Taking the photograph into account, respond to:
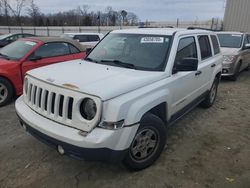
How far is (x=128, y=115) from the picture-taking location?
9.21 feet

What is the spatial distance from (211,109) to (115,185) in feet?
12.2

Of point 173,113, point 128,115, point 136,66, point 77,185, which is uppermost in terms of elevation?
point 136,66

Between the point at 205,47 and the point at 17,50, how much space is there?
15.4 feet

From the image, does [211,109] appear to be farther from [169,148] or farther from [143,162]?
[143,162]

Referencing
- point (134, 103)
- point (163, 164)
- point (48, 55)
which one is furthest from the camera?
point (48, 55)

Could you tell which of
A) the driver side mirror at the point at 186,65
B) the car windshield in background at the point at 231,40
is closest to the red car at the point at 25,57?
the driver side mirror at the point at 186,65

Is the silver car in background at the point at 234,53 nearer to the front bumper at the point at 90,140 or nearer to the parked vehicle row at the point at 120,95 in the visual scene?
the parked vehicle row at the point at 120,95

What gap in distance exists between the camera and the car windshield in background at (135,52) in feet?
12.2

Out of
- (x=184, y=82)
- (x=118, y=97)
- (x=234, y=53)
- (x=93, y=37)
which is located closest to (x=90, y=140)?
(x=118, y=97)

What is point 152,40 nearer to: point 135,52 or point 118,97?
point 135,52

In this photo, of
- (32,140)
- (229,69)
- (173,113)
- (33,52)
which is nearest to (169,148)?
(173,113)

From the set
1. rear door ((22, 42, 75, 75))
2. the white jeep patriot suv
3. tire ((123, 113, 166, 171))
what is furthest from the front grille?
rear door ((22, 42, 75, 75))

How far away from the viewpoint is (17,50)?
651cm

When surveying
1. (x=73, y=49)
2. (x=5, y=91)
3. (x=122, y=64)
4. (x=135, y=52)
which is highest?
(x=135, y=52)
